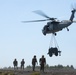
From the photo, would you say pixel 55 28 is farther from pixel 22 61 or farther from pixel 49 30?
pixel 22 61

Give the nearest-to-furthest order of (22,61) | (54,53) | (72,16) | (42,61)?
1. (42,61)
2. (54,53)
3. (72,16)
4. (22,61)

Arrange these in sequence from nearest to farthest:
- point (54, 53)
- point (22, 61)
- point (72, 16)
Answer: point (54, 53)
point (72, 16)
point (22, 61)

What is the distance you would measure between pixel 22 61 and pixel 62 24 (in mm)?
17339

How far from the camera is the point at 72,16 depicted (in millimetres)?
58719

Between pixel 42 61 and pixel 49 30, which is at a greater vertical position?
pixel 49 30

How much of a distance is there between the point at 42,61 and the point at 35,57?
494 cm

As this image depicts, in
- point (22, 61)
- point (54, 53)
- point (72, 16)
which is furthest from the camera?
point (22, 61)

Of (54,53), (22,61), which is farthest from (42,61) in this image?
(22,61)

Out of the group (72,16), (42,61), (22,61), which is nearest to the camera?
(42,61)

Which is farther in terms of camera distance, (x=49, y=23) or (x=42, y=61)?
(x=49, y=23)

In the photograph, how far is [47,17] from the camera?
5653 centimetres

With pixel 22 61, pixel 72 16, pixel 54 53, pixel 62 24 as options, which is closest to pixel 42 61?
pixel 54 53

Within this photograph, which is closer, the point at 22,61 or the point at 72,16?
the point at 72,16

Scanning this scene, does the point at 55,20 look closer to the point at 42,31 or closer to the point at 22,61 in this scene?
the point at 42,31
